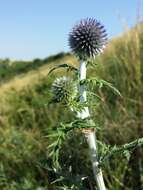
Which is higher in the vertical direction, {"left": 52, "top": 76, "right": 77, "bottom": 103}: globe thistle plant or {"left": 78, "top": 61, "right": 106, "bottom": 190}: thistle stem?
{"left": 52, "top": 76, "right": 77, "bottom": 103}: globe thistle plant

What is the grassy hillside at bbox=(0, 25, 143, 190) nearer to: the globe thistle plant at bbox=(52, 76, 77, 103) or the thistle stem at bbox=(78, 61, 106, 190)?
the globe thistle plant at bbox=(52, 76, 77, 103)

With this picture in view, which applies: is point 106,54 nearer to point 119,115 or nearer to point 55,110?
point 55,110

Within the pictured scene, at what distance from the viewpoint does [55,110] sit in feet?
20.2

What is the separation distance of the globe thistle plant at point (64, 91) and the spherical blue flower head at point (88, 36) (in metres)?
0.13

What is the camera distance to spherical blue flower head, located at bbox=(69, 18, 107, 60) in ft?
6.34

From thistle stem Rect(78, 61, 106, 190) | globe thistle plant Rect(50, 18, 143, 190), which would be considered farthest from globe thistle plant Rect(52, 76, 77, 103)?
thistle stem Rect(78, 61, 106, 190)

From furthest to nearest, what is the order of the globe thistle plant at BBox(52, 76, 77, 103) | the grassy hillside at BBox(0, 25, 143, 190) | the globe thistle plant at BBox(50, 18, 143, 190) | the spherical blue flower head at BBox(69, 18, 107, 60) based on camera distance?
the grassy hillside at BBox(0, 25, 143, 190), the spherical blue flower head at BBox(69, 18, 107, 60), the globe thistle plant at BBox(52, 76, 77, 103), the globe thistle plant at BBox(50, 18, 143, 190)

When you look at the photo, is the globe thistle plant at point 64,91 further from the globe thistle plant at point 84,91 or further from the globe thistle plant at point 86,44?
the globe thistle plant at point 86,44

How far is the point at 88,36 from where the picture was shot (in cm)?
203

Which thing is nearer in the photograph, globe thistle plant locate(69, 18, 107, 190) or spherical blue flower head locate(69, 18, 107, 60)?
globe thistle plant locate(69, 18, 107, 190)

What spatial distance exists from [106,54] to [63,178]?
6.36 metres

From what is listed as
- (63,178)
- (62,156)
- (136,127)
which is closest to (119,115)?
(136,127)

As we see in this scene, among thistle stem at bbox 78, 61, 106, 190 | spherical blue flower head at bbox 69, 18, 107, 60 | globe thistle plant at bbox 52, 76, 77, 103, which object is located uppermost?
spherical blue flower head at bbox 69, 18, 107, 60

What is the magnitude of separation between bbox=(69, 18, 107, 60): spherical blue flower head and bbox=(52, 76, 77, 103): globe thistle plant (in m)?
0.13
